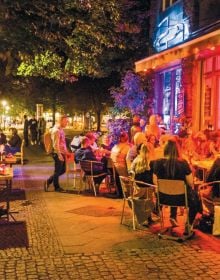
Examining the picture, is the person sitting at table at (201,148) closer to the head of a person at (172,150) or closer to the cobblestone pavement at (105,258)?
the head of a person at (172,150)

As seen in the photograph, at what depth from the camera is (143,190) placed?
780 cm

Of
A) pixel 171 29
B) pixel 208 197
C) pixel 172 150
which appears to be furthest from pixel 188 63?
pixel 172 150

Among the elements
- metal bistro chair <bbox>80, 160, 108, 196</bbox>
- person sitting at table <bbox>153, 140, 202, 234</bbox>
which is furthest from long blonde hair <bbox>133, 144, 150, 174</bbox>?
metal bistro chair <bbox>80, 160, 108, 196</bbox>

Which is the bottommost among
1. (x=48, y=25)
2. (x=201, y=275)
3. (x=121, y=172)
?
(x=201, y=275)

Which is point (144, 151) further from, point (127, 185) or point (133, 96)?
point (133, 96)

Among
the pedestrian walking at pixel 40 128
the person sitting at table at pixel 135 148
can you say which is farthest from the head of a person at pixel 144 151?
the pedestrian walking at pixel 40 128

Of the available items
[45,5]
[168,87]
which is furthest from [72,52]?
[168,87]

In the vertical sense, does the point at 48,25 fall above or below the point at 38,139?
above

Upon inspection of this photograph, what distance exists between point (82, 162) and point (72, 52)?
452 centimetres

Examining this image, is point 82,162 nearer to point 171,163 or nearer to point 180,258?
point 171,163

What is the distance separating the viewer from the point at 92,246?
6.70m

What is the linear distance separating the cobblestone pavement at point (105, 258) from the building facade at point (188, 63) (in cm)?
513

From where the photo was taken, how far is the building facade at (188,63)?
12562 millimetres

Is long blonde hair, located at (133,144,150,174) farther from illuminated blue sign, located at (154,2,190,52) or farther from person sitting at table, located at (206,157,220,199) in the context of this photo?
illuminated blue sign, located at (154,2,190,52)
